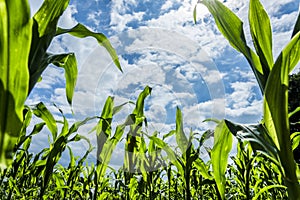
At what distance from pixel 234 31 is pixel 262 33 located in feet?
0.25

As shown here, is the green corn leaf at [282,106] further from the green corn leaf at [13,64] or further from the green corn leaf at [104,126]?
the green corn leaf at [104,126]

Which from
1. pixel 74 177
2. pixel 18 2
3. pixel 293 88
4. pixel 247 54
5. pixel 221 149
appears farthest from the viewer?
pixel 293 88

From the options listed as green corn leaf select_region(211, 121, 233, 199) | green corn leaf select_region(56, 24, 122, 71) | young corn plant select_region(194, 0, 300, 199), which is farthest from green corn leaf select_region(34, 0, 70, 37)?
green corn leaf select_region(211, 121, 233, 199)

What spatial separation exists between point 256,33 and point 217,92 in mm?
645

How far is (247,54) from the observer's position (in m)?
0.79

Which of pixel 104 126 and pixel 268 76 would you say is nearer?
pixel 268 76

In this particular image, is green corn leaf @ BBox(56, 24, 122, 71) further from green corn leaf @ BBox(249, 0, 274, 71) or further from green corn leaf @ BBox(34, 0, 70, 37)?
green corn leaf @ BBox(249, 0, 274, 71)

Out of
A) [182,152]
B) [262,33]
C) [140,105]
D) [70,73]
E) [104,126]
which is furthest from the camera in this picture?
[140,105]

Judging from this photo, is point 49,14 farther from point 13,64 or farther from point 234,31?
point 234,31

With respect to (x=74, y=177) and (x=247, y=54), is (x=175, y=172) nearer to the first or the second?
(x=74, y=177)

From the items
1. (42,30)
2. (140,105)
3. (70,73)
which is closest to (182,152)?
(140,105)

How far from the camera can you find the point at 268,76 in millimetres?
741

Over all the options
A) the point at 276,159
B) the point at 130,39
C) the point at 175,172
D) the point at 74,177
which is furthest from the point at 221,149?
the point at 175,172

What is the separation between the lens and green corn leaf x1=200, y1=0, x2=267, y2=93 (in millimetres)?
795
